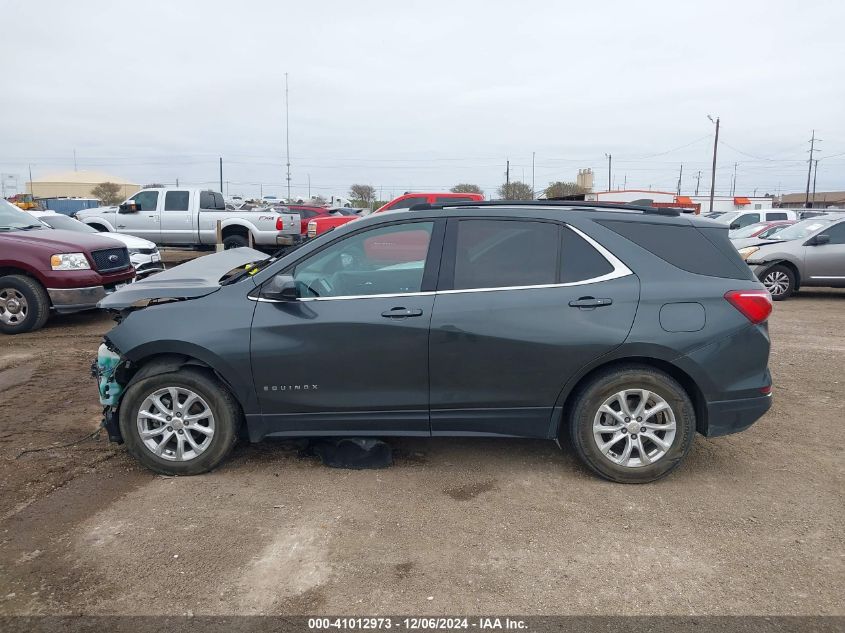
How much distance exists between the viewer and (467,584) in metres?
3.02

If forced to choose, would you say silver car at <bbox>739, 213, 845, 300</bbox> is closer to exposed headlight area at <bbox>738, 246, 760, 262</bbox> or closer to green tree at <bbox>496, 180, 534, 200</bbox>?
exposed headlight area at <bbox>738, 246, 760, 262</bbox>

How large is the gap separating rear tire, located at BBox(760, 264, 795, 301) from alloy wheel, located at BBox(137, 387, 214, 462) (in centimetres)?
1071

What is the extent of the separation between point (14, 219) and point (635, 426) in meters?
8.99

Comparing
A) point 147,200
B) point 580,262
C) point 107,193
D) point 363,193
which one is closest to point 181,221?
point 147,200

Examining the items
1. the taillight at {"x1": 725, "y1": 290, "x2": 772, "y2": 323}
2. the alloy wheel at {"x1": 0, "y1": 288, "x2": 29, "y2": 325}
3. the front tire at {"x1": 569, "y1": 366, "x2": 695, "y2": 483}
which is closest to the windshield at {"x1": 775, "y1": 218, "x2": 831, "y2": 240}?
the taillight at {"x1": 725, "y1": 290, "x2": 772, "y2": 323}

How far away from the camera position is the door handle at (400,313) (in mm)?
3902

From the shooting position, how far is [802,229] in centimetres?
1206

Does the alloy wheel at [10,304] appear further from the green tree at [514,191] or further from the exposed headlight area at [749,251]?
the green tree at [514,191]

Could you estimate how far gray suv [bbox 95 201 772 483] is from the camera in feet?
12.8

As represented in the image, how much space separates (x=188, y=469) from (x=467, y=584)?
6.68ft

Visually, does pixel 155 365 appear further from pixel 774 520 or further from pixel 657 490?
pixel 774 520

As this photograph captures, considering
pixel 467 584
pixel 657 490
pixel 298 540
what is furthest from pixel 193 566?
pixel 657 490

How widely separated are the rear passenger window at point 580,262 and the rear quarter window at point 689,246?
0.73ft

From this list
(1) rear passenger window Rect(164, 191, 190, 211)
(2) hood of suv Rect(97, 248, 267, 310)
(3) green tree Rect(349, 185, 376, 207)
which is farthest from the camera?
(3) green tree Rect(349, 185, 376, 207)
